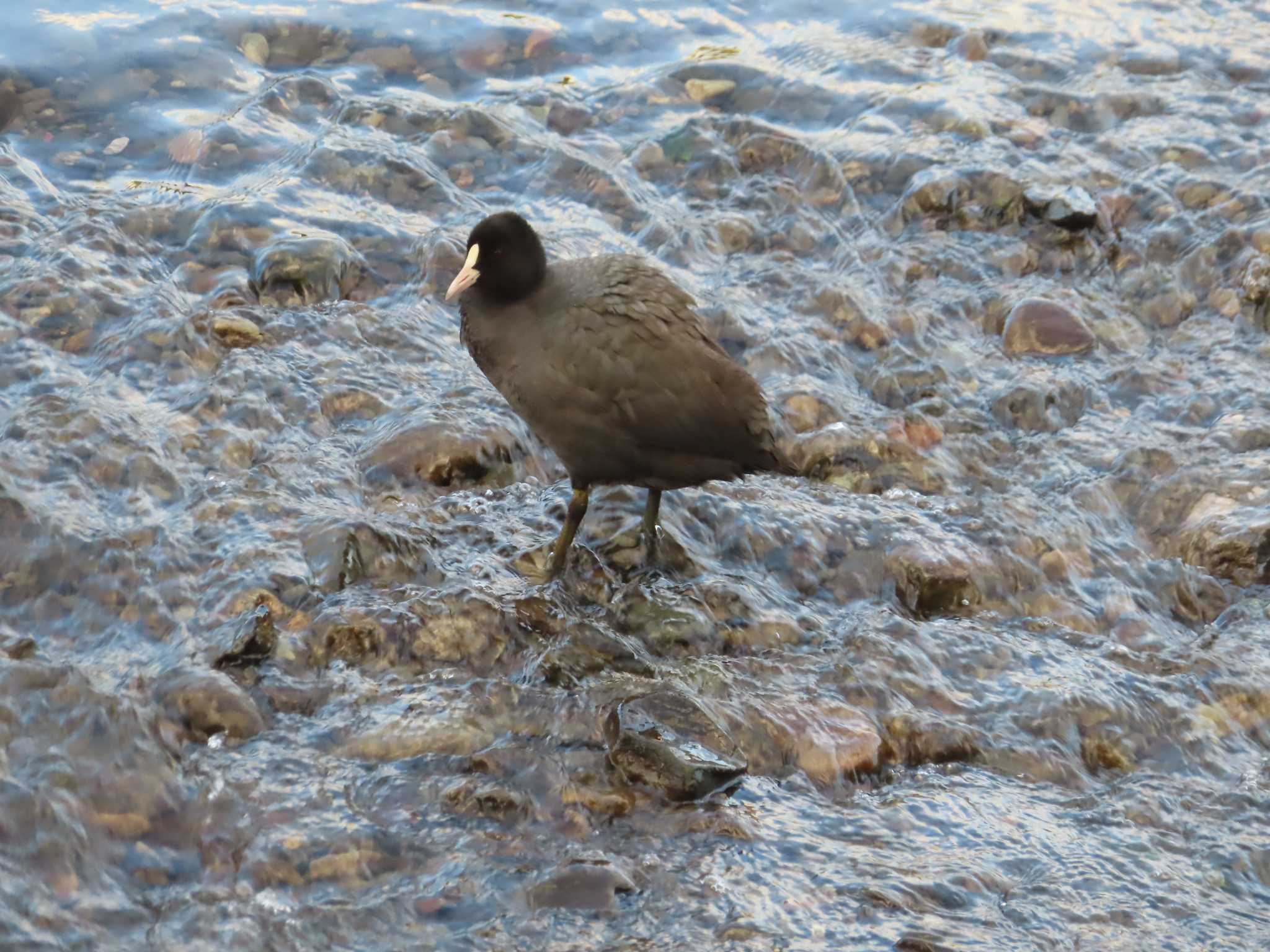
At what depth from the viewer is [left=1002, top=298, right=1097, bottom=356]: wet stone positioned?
6.97m

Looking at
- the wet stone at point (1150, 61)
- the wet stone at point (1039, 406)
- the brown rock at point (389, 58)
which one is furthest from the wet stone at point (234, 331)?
the wet stone at point (1150, 61)

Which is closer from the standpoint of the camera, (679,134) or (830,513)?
(830,513)

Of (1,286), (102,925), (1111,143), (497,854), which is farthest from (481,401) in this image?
(1111,143)

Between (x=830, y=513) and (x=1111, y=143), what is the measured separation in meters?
4.32

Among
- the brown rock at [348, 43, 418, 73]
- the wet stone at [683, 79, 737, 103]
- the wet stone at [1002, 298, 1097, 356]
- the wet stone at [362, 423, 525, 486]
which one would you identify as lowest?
the wet stone at [362, 423, 525, 486]

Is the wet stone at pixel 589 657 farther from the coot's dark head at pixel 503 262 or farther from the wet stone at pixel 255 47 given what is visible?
the wet stone at pixel 255 47

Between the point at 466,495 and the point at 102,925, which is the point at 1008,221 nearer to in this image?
the point at 466,495

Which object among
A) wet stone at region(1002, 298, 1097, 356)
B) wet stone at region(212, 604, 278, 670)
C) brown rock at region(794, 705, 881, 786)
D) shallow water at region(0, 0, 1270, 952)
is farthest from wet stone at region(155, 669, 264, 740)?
wet stone at region(1002, 298, 1097, 356)

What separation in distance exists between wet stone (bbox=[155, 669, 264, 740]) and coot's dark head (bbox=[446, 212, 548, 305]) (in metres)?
1.97

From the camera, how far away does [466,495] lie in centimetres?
557

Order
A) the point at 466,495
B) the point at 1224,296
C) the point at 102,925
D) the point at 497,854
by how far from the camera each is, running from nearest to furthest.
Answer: the point at 102,925 < the point at 497,854 < the point at 466,495 < the point at 1224,296

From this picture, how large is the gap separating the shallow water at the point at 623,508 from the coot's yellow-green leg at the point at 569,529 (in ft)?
0.34

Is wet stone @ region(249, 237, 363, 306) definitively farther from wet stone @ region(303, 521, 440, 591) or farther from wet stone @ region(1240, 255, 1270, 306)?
wet stone @ region(1240, 255, 1270, 306)

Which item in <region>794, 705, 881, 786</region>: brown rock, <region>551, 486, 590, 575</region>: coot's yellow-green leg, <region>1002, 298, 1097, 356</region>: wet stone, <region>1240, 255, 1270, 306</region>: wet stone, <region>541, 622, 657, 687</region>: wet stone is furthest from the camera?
<region>1240, 255, 1270, 306</region>: wet stone
